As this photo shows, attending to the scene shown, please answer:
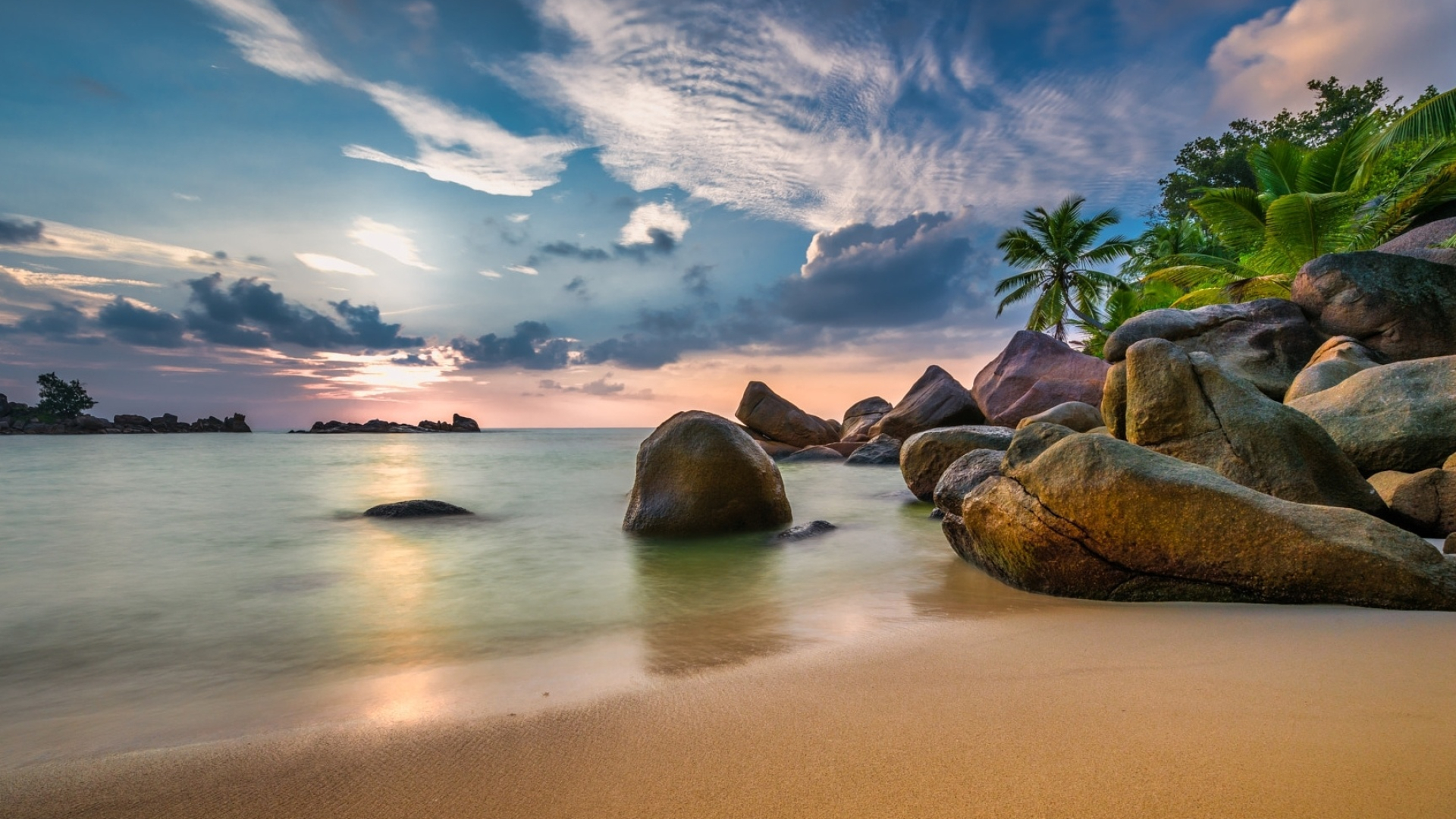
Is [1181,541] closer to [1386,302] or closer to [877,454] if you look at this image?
[1386,302]

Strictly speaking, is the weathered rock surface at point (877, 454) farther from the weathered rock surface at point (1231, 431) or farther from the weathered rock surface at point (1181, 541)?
the weathered rock surface at point (1181, 541)

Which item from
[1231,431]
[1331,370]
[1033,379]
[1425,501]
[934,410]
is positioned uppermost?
[1033,379]

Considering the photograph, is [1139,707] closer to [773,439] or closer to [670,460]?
[670,460]

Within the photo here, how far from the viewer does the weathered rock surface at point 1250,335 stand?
9719 millimetres

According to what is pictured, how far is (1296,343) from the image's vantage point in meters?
9.93

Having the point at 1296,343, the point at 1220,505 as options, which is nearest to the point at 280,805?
the point at 1220,505

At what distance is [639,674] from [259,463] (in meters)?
22.3

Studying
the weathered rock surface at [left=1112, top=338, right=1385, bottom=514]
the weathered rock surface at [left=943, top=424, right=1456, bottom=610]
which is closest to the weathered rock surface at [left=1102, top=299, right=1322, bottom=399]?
the weathered rock surface at [left=1112, top=338, right=1385, bottom=514]

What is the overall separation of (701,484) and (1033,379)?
12.2 meters

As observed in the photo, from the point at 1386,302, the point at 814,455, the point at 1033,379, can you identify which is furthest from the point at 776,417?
the point at 1386,302

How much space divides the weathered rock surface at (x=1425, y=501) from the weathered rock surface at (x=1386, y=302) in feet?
21.7

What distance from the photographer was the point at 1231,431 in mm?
4652

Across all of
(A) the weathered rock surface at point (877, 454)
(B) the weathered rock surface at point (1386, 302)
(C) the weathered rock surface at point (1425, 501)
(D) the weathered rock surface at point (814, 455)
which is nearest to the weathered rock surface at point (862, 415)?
(D) the weathered rock surface at point (814, 455)

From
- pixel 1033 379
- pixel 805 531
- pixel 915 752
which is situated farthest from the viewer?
pixel 1033 379
